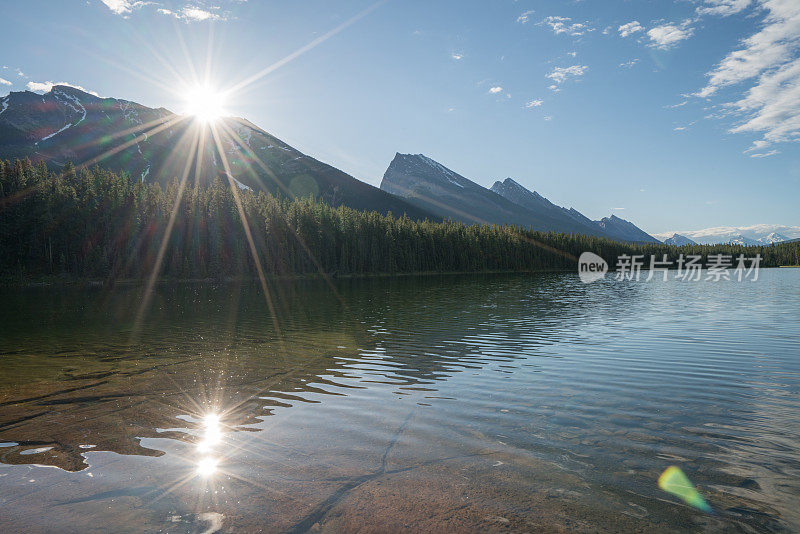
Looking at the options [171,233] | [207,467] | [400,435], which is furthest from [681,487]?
[171,233]

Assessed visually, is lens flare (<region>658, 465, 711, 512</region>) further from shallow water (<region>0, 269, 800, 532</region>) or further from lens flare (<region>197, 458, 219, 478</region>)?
lens flare (<region>197, 458, 219, 478</region>)

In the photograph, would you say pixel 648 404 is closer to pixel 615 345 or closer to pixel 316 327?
pixel 615 345

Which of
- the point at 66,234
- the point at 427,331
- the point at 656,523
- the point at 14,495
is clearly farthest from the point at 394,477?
the point at 66,234

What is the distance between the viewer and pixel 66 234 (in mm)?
101188

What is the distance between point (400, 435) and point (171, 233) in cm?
11726

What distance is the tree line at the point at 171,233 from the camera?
99.3 meters

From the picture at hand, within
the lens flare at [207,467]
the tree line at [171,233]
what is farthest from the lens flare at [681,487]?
the tree line at [171,233]

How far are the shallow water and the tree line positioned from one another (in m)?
94.3

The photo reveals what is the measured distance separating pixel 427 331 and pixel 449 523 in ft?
63.9

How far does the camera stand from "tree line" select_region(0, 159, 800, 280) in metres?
99.3

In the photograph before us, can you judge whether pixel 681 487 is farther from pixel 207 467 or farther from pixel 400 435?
pixel 207 467

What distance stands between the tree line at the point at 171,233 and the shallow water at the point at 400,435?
310 feet

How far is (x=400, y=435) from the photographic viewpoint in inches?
351

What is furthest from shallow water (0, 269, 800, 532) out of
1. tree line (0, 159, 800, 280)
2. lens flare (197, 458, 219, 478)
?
tree line (0, 159, 800, 280)
